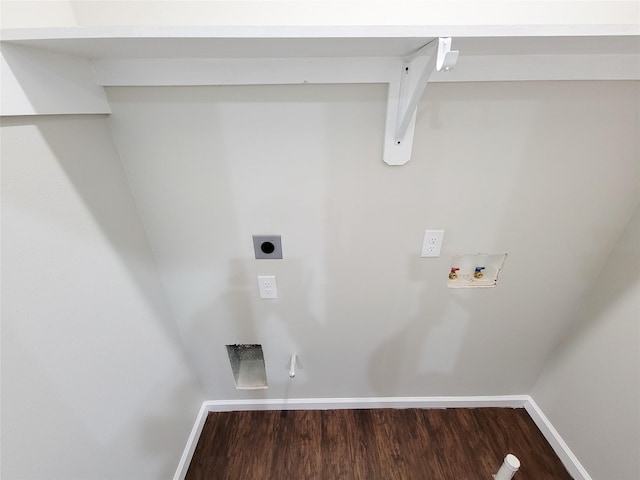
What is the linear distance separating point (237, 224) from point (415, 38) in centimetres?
79

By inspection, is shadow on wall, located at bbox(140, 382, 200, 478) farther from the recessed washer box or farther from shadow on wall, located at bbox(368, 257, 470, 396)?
shadow on wall, located at bbox(368, 257, 470, 396)

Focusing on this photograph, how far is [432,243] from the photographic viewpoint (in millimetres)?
1052

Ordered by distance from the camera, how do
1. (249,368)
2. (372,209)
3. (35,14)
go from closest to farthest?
(35,14), (372,209), (249,368)

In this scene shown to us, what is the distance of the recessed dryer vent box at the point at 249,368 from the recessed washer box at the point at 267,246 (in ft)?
2.15

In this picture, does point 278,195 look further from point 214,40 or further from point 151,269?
point 151,269

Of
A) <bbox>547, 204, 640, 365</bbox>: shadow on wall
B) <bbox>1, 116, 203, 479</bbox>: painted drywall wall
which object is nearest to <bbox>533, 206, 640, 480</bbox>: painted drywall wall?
<bbox>547, 204, 640, 365</bbox>: shadow on wall

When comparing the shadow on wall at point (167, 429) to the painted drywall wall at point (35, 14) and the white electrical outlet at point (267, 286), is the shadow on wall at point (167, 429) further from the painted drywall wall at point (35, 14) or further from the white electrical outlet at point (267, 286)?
the painted drywall wall at point (35, 14)

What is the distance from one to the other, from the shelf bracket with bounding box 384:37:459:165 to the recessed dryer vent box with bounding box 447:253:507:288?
0.55m

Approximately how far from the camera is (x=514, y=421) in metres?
1.47

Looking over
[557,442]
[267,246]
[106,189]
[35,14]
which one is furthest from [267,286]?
[557,442]

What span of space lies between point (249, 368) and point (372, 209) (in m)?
1.19

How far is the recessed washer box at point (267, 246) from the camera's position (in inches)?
40.9

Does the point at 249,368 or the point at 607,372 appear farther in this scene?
the point at 249,368

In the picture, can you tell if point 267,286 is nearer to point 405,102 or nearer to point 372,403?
point 405,102
